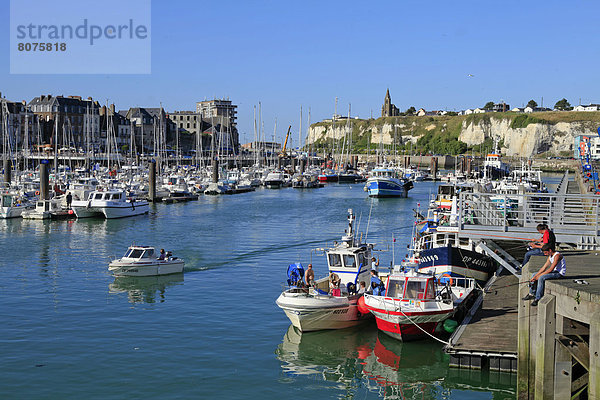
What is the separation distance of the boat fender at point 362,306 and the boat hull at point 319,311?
0.10 meters

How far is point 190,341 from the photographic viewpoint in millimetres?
26375

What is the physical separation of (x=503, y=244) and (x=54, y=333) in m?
19.3

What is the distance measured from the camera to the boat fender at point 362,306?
2692 centimetres

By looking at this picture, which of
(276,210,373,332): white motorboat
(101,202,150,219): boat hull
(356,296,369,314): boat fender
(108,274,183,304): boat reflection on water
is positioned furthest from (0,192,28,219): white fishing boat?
(356,296,369,314): boat fender

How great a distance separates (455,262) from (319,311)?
24.8ft

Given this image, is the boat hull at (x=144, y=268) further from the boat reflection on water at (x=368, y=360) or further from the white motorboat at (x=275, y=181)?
the white motorboat at (x=275, y=181)

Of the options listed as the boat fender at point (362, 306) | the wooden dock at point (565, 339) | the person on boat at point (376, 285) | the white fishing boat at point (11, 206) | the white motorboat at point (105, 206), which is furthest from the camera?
the white motorboat at point (105, 206)

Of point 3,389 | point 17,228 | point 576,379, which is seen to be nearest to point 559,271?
point 576,379

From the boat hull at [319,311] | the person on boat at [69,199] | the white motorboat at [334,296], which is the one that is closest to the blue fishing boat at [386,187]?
the person on boat at [69,199]

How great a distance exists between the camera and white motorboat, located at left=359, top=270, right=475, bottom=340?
982 inches

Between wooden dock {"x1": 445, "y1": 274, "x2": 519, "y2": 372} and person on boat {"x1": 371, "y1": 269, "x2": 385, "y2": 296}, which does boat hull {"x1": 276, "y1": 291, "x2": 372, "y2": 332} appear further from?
wooden dock {"x1": 445, "y1": 274, "x2": 519, "y2": 372}

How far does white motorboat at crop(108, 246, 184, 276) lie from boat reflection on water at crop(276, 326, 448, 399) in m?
12.6

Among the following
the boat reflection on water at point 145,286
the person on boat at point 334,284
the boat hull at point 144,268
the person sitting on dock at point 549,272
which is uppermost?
the person sitting on dock at point 549,272

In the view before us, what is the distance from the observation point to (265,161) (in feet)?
566
